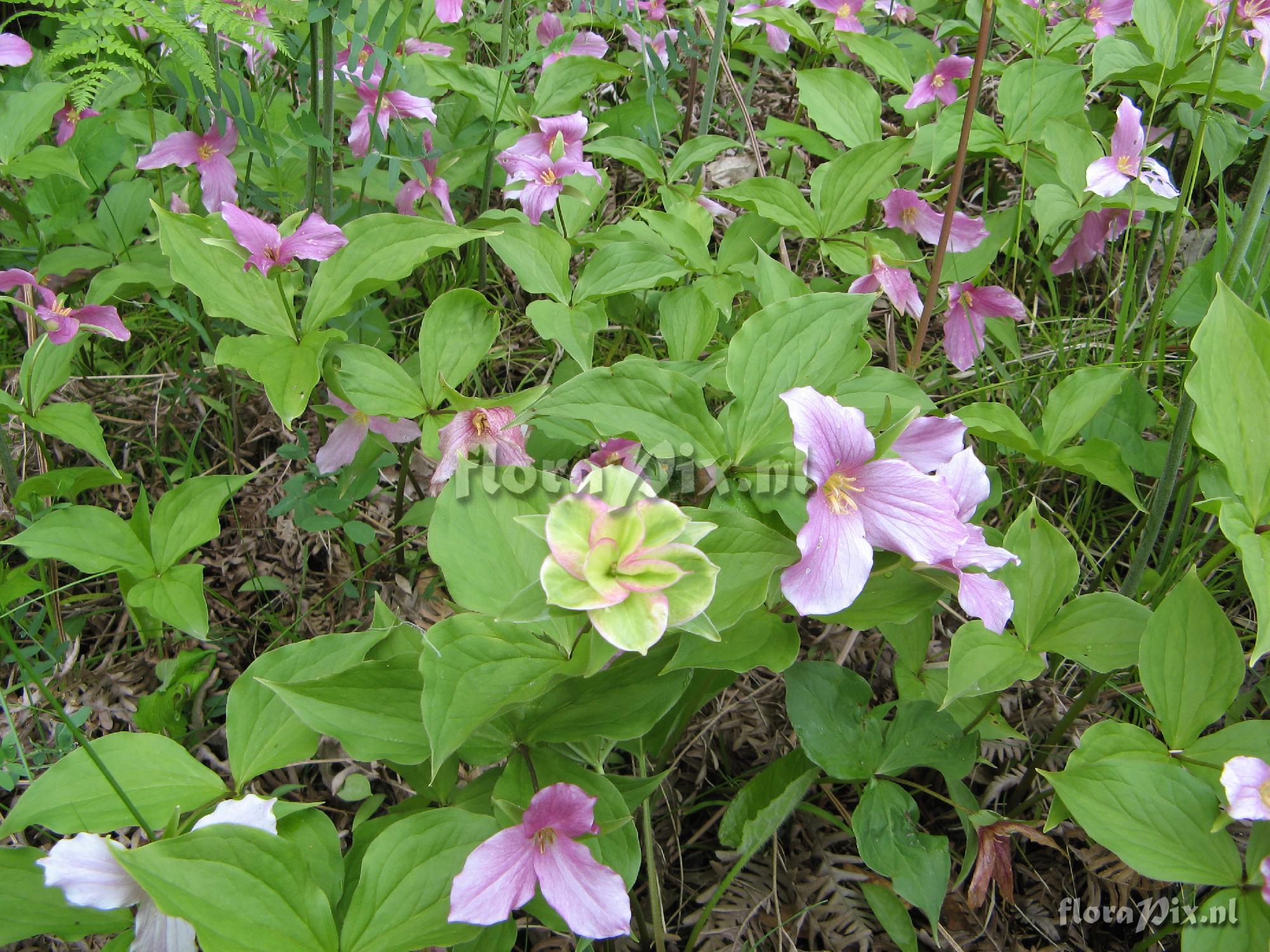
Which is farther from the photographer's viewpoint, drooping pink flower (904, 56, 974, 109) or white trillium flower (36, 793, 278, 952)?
drooping pink flower (904, 56, 974, 109)

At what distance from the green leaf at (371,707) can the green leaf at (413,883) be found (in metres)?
0.10

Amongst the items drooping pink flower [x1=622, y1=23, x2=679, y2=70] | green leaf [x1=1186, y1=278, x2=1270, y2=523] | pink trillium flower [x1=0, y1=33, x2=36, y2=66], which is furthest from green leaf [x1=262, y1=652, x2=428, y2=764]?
pink trillium flower [x1=0, y1=33, x2=36, y2=66]

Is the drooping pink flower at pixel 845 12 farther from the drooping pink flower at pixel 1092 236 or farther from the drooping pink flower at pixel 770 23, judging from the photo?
the drooping pink flower at pixel 1092 236

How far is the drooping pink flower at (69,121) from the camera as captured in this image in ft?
8.07

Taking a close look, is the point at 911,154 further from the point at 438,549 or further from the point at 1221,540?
the point at 438,549

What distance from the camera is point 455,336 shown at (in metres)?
1.87

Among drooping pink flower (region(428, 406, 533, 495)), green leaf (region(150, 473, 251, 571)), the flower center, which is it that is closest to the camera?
the flower center

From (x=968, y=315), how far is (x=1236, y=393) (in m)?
0.82

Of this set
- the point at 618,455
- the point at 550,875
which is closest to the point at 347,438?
the point at 618,455

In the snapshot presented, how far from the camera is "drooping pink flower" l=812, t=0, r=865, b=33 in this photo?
267 cm

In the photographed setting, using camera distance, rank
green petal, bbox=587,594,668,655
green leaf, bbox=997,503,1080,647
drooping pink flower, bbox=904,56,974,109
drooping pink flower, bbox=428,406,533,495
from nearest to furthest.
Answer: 1. green petal, bbox=587,594,668,655
2. green leaf, bbox=997,503,1080,647
3. drooping pink flower, bbox=428,406,533,495
4. drooping pink flower, bbox=904,56,974,109

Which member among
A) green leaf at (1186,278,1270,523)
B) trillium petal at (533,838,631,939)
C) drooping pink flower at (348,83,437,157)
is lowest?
trillium petal at (533,838,631,939)

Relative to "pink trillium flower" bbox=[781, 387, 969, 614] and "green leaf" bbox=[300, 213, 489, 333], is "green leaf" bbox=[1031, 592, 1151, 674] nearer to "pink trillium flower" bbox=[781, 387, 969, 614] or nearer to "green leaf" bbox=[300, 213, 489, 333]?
"pink trillium flower" bbox=[781, 387, 969, 614]

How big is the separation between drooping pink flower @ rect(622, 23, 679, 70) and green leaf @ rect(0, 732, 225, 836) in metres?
2.04
